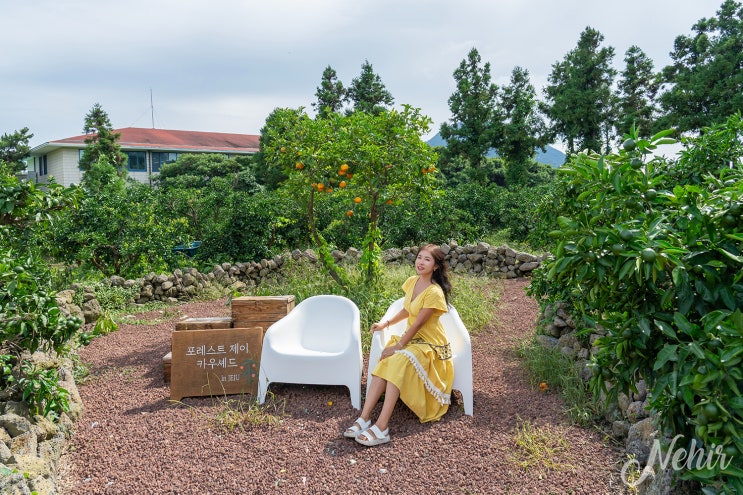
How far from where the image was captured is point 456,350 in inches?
146

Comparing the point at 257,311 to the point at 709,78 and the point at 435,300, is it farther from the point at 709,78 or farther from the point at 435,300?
the point at 709,78

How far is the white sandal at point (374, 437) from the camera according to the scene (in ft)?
10.1

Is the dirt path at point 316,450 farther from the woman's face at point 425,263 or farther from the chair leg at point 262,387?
the woman's face at point 425,263

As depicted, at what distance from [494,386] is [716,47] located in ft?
54.5

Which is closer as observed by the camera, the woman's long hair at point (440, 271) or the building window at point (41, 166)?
the woman's long hair at point (440, 271)

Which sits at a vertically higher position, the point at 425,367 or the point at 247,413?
the point at 425,367

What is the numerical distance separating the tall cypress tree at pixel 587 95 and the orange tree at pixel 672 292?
18197mm

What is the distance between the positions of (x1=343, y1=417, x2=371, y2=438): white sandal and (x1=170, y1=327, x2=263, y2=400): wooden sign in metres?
0.95

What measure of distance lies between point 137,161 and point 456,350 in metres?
26.2

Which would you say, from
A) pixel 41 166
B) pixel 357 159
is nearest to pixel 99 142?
pixel 41 166

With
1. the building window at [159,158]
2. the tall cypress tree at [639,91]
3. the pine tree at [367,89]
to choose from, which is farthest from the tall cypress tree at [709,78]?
the building window at [159,158]

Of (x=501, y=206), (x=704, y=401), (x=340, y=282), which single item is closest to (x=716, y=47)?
(x=501, y=206)

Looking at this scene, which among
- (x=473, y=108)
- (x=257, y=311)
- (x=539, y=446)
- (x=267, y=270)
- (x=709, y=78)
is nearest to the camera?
(x=539, y=446)

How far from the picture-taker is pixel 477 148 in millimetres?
18000
